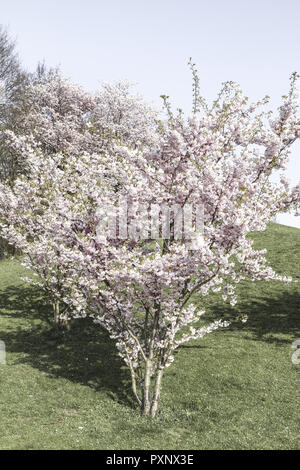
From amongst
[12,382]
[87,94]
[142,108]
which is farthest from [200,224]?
[87,94]

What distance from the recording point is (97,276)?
37.2ft

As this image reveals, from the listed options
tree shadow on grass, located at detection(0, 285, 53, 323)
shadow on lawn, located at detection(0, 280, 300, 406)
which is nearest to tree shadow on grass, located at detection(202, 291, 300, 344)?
shadow on lawn, located at detection(0, 280, 300, 406)

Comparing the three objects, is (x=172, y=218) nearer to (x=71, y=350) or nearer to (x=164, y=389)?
(x=164, y=389)

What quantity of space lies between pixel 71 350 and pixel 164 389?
4555 mm

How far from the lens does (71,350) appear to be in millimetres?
16016

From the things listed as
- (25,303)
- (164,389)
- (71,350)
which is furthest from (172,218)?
(25,303)

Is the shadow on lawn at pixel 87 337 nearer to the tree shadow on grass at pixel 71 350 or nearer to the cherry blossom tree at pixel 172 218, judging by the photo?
the tree shadow on grass at pixel 71 350

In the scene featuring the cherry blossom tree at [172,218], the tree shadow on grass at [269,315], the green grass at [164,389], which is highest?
the cherry blossom tree at [172,218]

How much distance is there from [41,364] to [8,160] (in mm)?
26258

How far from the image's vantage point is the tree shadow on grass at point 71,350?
1359 cm

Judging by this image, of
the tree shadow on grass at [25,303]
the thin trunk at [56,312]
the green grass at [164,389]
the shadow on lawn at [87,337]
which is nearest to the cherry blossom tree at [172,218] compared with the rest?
the green grass at [164,389]

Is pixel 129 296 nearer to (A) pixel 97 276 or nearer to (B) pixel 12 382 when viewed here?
(A) pixel 97 276

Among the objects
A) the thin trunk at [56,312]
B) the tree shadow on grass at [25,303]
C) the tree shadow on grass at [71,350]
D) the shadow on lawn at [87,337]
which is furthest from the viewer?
the tree shadow on grass at [25,303]

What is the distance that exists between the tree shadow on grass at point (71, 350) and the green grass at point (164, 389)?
38 millimetres
